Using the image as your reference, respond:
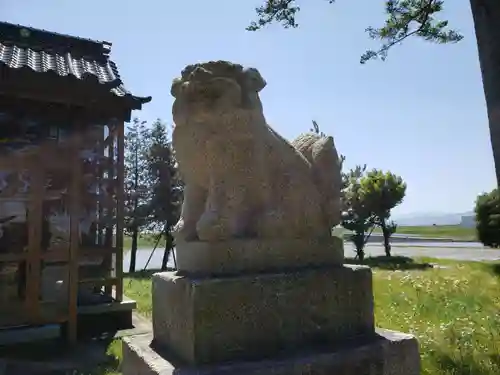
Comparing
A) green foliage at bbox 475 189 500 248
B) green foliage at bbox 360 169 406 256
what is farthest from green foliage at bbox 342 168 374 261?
green foliage at bbox 475 189 500 248

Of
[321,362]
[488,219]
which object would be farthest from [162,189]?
[321,362]

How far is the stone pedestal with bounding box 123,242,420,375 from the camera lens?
6.35ft

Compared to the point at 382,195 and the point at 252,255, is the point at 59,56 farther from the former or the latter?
the point at 382,195

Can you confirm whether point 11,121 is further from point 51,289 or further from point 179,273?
point 179,273

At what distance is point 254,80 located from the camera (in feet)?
7.80

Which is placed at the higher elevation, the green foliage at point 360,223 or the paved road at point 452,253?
the green foliage at point 360,223

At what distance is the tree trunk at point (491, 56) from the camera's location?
4055mm

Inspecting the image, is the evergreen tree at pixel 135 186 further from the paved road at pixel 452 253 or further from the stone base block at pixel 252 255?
Result: the stone base block at pixel 252 255

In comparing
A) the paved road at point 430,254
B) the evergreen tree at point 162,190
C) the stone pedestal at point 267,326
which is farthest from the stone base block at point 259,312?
the paved road at point 430,254

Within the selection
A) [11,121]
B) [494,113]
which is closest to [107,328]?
[11,121]

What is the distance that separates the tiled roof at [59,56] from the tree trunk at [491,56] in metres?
4.15

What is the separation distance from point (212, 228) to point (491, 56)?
3616mm

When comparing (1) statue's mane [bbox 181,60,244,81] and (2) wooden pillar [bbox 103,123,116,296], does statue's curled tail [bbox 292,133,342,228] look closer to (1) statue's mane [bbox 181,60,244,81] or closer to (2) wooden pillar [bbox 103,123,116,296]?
(1) statue's mane [bbox 181,60,244,81]

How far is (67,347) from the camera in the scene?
5.05m
